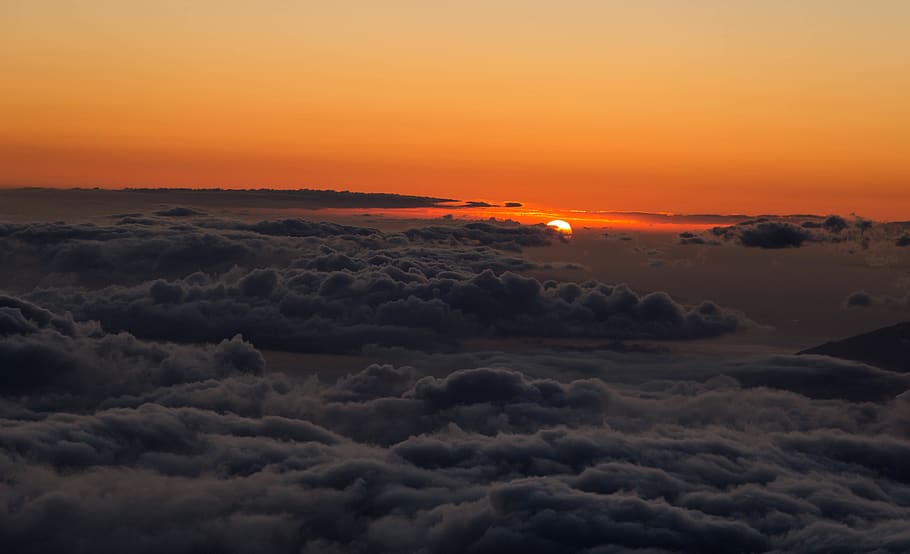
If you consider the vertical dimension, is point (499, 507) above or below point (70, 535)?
above

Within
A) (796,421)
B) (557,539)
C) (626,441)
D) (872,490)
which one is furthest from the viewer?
(796,421)

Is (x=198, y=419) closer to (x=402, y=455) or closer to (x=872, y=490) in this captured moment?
(x=402, y=455)

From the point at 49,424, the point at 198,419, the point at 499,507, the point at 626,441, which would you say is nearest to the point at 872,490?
the point at 626,441

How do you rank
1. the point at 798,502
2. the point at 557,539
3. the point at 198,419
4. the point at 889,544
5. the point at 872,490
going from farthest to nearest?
1. the point at 198,419
2. the point at 872,490
3. the point at 798,502
4. the point at 557,539
5. the point at 889,544

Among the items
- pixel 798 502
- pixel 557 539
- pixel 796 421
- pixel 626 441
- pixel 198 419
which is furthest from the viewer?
pixel 796 421

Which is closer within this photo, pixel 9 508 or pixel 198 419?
pixel 9 508

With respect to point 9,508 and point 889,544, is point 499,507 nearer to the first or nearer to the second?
point 889,544

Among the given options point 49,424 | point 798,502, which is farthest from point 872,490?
point 49,424

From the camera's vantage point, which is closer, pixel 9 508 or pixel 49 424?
pixel 9 508

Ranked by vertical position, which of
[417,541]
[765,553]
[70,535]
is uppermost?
[765,553]
